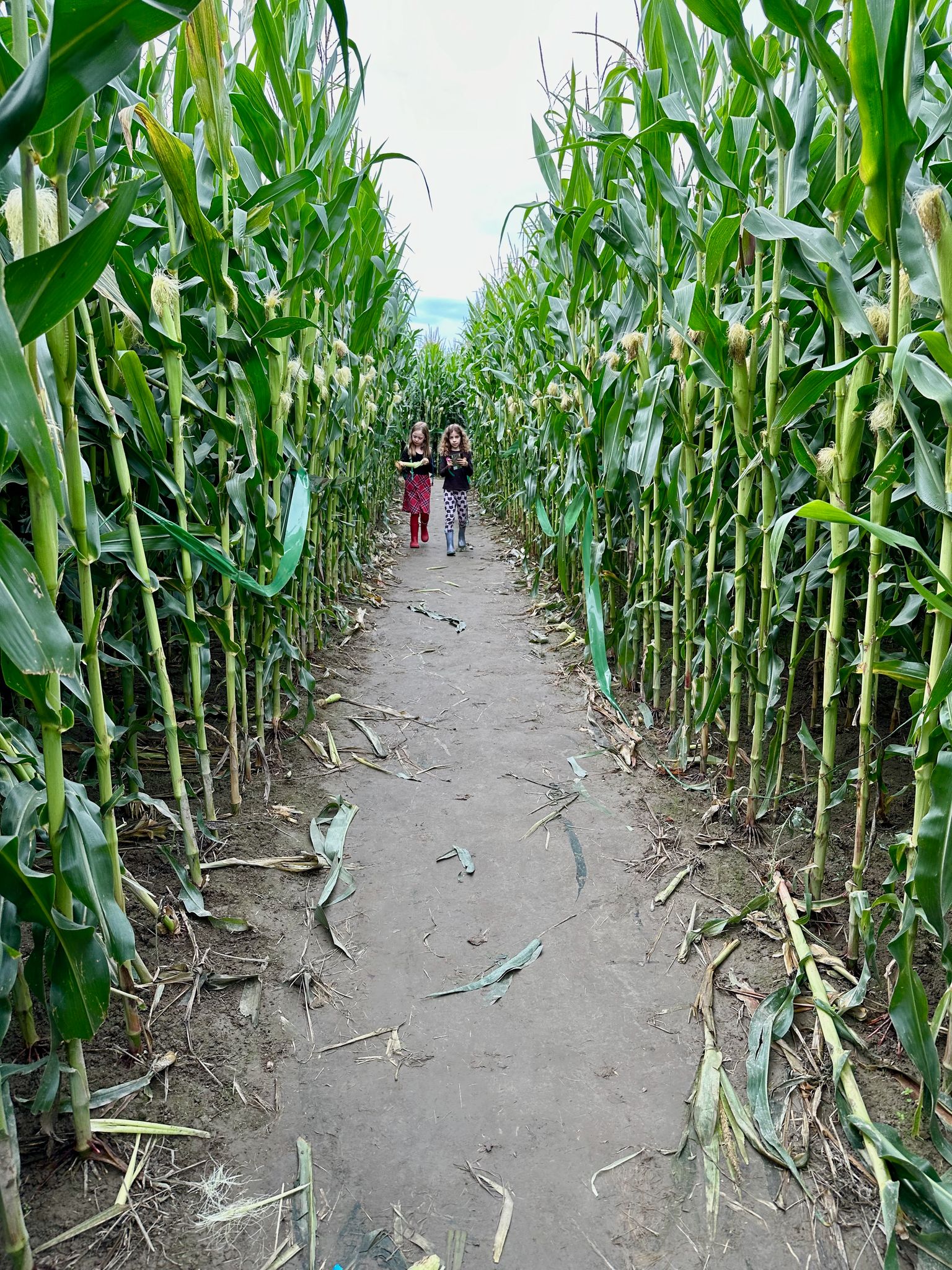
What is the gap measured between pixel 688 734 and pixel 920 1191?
5.47ft

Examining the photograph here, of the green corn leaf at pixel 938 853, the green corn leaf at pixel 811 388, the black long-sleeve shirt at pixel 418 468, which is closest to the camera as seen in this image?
the green corn leaf at pixel 938 853

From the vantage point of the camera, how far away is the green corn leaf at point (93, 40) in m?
0.85

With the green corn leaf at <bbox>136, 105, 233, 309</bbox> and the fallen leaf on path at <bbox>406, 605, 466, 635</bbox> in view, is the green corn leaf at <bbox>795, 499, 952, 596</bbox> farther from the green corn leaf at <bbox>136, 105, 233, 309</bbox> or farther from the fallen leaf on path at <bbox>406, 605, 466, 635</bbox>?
the fallen leaf on path at <bbox>406, 605, 466, 635</bbox>

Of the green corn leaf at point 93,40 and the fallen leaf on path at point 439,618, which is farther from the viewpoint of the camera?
the fallen leaf on path at point 439,618

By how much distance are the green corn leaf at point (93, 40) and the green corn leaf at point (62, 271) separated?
11cm

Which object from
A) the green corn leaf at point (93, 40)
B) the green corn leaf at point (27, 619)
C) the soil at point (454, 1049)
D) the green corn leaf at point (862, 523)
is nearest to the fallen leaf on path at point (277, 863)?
the soil at point (454, 1049)

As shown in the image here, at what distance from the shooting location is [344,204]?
8.09 ft

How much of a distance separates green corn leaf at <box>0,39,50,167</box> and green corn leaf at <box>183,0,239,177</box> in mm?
1168

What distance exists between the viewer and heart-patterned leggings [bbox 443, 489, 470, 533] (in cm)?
765

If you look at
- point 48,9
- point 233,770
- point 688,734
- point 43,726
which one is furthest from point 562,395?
point 43,726

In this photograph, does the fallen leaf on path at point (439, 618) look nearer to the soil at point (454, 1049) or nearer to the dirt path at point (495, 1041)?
the dirt path at point (495, 1041)

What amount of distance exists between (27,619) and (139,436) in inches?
47.9

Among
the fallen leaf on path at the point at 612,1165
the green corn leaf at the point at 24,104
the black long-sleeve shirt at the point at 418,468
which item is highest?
the green corn leaf at the point at 24,104

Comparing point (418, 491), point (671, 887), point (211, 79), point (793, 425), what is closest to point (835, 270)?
point (793, 425)
